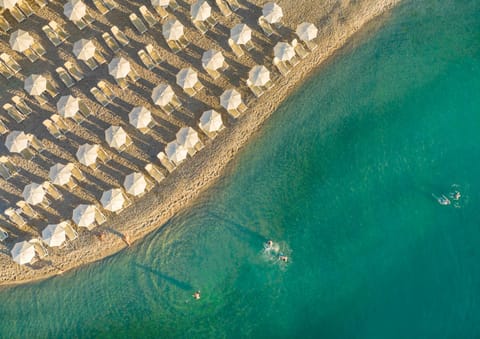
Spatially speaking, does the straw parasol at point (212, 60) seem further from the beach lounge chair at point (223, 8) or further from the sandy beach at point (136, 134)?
the beach lounge chair at point (223, 8)

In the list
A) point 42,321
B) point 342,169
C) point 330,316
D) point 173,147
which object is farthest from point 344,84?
point 42,321

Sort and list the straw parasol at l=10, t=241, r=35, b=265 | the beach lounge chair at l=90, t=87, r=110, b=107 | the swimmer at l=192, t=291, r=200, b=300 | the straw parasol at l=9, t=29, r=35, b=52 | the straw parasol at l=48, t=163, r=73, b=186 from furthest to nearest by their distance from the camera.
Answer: the swimmer at l=192, t=291, r=200, b=300 < the beach lounge chair at l=90, t=87, r=110, b=107 < the straw parasol at l=9, t=29, r=35, b=52 < the straw parasol at l=48, t=163, r=73, b=186 < the straw parasol at l=10, t=241, r=35, b=265

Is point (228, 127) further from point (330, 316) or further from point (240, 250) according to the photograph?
point (330, 316)

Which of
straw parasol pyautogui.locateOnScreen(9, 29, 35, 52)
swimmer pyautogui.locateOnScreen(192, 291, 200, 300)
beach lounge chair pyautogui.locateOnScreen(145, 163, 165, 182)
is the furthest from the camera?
swimmer pyautogui.locateOnScreen(192, 291, 200, 300)

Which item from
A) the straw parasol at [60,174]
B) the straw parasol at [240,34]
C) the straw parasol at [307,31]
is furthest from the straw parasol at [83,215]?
the straw parasol at [307,31]

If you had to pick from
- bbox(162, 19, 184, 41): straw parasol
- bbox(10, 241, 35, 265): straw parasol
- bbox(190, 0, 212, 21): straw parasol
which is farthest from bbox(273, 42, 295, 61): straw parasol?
bbox(10, 241, 35, 265): straw parasol

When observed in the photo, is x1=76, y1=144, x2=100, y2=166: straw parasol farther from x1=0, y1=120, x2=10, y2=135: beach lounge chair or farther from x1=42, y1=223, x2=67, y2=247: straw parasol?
x1=0, y1=120, x2=10, y2=135: beach lounge chair
